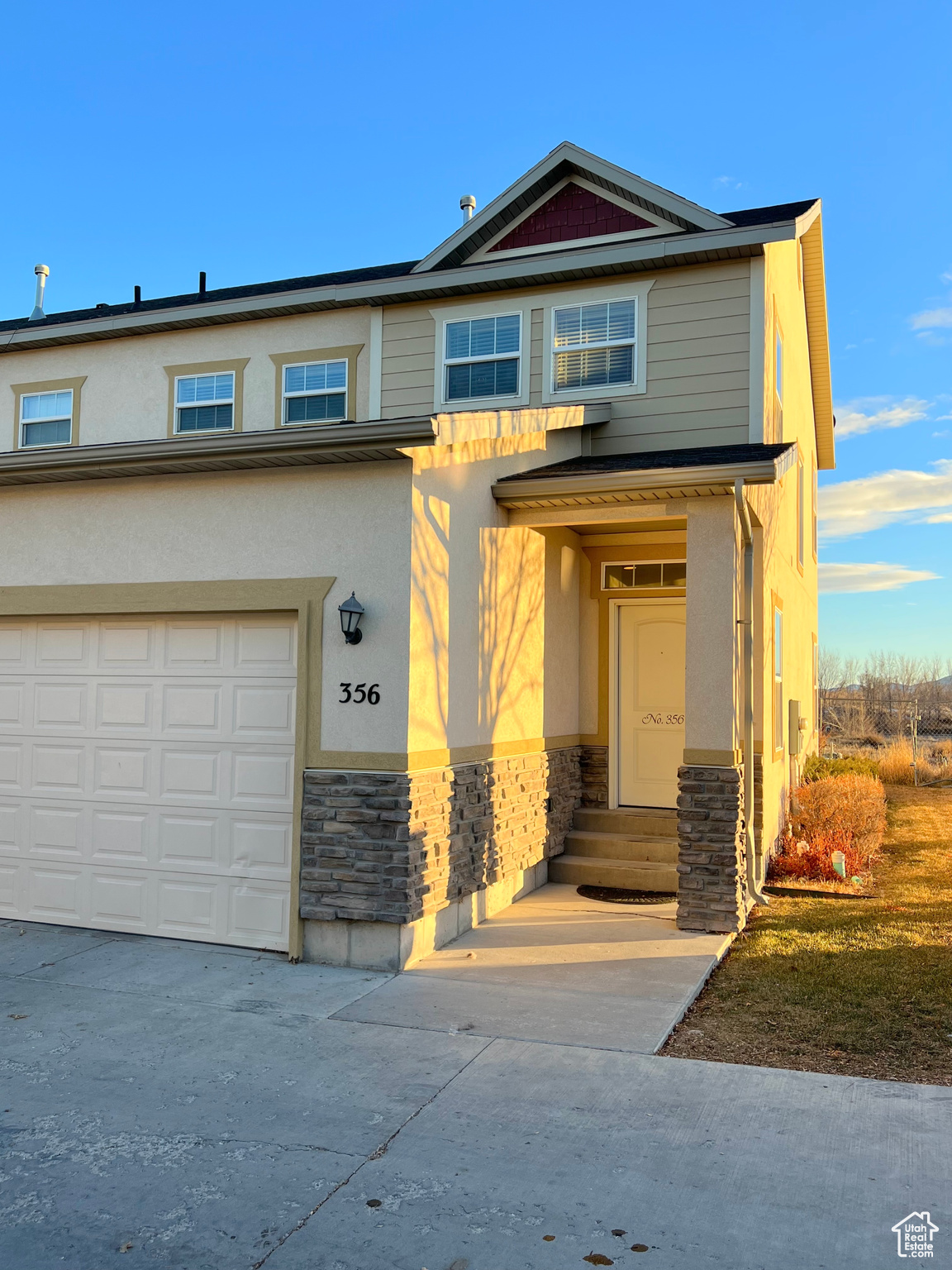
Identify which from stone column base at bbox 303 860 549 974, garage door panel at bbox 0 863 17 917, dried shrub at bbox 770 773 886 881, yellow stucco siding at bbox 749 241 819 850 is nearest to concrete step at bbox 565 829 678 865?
yellow stucco siding at bbox 749 241 819 850

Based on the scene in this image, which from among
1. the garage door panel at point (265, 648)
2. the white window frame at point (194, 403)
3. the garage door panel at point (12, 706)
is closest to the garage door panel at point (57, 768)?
the garage door panel at point (12, 706)

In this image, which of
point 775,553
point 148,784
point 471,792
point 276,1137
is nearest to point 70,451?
point 148,784

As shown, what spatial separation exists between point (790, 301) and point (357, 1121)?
11616 millimetres

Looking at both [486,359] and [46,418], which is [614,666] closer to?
[486,359]

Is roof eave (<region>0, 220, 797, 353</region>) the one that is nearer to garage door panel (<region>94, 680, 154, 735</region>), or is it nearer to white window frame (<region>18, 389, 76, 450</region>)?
white window frame (<region>18, 389, 76, 450</region>)

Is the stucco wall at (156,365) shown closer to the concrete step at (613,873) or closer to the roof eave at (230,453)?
the roof eave at (230,453)

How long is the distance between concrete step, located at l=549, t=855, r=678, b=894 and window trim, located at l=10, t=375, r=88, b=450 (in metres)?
8.19

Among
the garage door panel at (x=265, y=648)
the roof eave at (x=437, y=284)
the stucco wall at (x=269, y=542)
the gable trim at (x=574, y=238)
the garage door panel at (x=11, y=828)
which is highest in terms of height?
the gable trim at (x=574, y=238)

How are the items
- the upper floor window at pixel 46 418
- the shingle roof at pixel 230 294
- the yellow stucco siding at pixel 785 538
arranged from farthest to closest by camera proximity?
the upper floor window at pixel 46 418 < the shingle roof at pixel 230 294 < the yellow stucco siding at pixel 785 538

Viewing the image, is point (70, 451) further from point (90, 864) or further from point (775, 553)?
point (775, 553)

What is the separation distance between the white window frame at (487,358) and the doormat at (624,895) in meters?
5.15

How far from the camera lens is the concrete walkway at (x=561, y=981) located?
5.71 metres

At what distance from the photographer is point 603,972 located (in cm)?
681

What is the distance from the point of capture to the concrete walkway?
5.71 m
